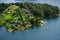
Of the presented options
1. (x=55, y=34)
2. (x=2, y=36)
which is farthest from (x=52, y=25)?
(x=2, y=36)

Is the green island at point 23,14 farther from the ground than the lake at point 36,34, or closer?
farther from the ground

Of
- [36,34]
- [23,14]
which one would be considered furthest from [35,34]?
[23,14]

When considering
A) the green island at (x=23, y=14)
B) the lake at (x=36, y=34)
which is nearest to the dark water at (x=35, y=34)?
the lake at (x=36, y=34)

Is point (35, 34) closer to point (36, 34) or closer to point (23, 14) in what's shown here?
point (36, 34)

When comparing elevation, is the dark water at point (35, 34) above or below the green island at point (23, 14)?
below

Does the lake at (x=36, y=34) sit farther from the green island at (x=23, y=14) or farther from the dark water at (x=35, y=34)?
the green island at (x=23, y=14)

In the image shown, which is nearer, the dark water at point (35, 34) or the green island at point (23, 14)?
the dark water at point (35, 34)

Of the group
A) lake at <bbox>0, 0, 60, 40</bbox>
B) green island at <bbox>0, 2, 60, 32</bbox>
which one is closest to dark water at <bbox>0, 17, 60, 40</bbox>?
lake at <bbox>0, 0, 60, 40</bbox>

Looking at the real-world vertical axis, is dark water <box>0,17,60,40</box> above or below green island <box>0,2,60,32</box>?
below

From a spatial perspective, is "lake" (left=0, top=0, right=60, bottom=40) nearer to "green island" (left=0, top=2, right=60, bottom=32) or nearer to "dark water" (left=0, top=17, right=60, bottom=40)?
"dark water" (left=0, top=17, right=60, bottom=40)

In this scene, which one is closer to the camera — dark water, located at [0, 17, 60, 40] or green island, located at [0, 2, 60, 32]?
dark water, located at [0, 17, 60, 40]
